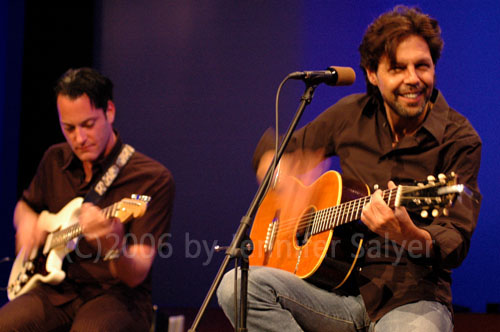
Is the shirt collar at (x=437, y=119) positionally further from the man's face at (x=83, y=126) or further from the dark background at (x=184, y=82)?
the dark background at (x=184, y=82)

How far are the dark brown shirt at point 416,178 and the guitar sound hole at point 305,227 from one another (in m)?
0.27

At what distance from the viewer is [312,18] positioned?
5.22 metres

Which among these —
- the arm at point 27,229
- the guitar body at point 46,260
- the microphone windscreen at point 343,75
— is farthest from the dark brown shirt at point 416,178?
the arm at point 27,229

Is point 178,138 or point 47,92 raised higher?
point 47,92

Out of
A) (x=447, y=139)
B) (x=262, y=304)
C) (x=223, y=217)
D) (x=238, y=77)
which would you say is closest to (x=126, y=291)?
(x=262, y=304)

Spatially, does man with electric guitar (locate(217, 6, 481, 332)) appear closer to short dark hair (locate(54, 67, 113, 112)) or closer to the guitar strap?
the guitar strap

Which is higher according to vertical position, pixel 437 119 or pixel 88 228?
pixel 437 119

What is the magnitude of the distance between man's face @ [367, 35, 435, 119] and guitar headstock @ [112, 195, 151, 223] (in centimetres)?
134

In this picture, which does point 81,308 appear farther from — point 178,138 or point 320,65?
point 320,65

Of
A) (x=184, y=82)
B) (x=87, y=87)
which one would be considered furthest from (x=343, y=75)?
(x=184, y=82)

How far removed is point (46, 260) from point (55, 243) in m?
Answer: 0.11

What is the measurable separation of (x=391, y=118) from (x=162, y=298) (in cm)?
342

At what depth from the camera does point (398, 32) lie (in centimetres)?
272

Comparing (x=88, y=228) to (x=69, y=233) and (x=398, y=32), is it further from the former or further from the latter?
(x=398, y=32)
